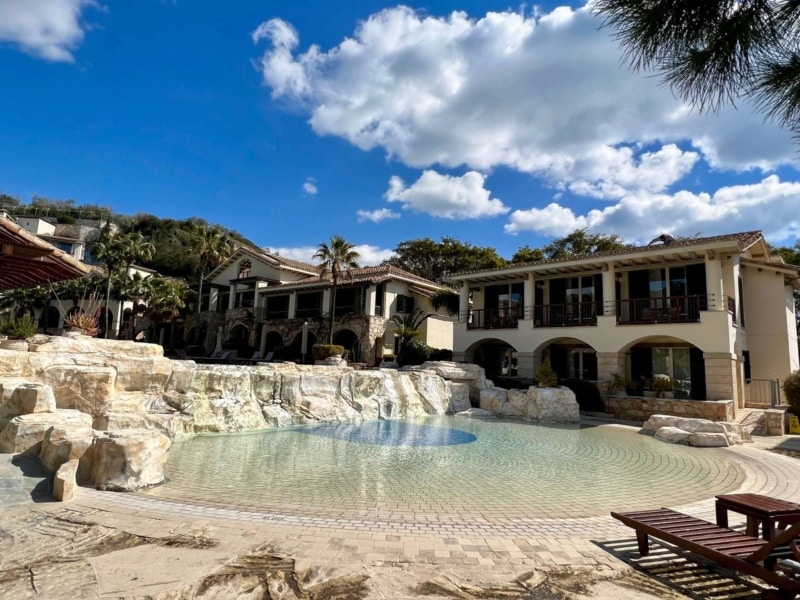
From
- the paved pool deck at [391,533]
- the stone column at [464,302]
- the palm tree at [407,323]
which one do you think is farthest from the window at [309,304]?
the paved pool deck at [391,533]

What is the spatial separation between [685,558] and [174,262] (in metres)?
60.8

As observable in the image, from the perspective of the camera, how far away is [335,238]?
27047 millimetres

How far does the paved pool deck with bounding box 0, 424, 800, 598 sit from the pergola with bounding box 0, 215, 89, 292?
362 cm

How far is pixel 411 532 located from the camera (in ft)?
16.0

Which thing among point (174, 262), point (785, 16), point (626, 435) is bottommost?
point (626, 435)

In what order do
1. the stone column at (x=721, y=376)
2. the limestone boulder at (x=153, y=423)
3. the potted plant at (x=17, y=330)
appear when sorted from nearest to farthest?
the limestone boulder at (x=153, y=423) < the potted plant at (x=17, y=330) < the stone column at (x=721, y=376)

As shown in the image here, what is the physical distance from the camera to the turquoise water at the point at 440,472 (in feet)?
20.2

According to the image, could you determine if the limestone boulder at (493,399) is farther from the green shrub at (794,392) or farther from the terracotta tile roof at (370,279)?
the terracotta tile roof at (370,279)

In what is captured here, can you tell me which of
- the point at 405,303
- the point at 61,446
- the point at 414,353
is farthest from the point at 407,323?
the point at 61,446

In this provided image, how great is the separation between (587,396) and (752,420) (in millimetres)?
5428

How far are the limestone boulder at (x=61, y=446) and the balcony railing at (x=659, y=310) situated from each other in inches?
775

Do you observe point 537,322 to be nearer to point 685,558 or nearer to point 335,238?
point 335,238

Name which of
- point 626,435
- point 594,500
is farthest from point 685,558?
→ point 626,435

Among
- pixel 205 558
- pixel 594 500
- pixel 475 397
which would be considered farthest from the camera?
pixel 475 397
